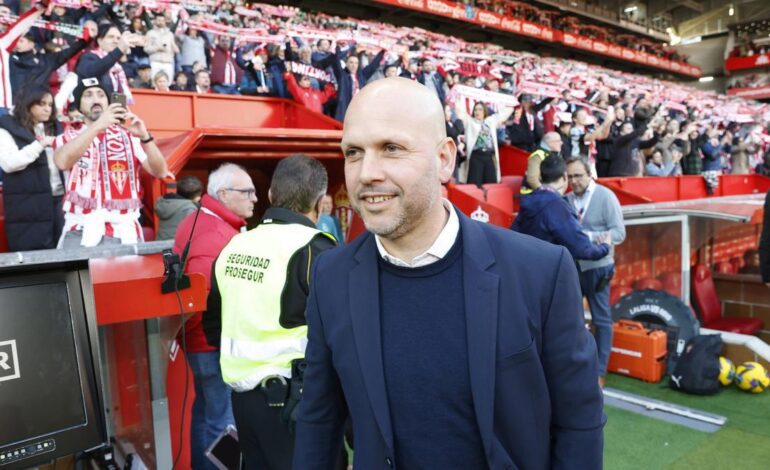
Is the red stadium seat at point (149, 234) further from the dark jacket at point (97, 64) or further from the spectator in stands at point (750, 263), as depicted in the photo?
the spectator in stands at point (750, 263)

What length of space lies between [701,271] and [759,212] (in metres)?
1.16

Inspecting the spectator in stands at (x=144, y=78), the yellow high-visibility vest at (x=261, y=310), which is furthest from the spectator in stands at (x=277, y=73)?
the yellow high-visibility vest at (x=261, y=310)

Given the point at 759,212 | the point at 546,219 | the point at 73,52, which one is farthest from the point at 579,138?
the point at 73,52

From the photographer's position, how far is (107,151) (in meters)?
3.77

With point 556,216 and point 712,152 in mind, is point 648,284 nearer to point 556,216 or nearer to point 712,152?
point 556,216

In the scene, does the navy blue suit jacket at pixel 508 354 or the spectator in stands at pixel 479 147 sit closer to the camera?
the navy blue suit jacket at pixel 508 354

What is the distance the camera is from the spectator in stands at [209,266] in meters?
2.58

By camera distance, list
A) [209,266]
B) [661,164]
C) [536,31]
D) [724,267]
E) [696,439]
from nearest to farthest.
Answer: [209,266] → [696,439] → [724,267] → [661,164] → [536,31]

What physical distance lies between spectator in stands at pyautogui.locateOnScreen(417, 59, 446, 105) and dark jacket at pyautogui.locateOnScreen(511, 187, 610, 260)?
17.9 ft

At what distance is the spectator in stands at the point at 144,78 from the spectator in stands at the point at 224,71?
88 cm

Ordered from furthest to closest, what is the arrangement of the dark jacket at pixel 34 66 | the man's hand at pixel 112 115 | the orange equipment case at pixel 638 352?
the orange equipment case at pixel 638 352 → the dark jacket at pixel 34 66 → the man's hand at pixel 112 115

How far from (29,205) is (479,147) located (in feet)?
18.5

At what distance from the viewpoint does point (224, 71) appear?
8.00 meters

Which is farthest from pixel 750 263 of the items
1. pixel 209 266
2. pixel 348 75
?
pixel 209 266
